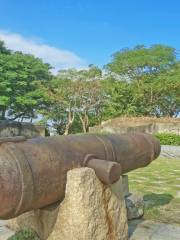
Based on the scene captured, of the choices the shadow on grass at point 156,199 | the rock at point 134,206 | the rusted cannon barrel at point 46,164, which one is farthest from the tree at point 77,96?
the rusted cannon barrel at point 46,164

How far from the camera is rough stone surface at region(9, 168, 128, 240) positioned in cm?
339

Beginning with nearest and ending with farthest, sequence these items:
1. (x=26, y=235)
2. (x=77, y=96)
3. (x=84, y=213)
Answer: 1. (x=84, y=213)
2. (x=26, y=235)
3. (x=77, y=96)

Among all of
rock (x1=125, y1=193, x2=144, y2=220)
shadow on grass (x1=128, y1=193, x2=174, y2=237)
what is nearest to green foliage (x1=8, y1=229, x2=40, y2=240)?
shadow on grass (x1=128, y1=193, x2=174, y2=237)

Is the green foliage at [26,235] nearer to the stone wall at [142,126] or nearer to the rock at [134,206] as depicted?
the rock at [134,206]

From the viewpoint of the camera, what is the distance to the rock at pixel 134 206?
4801 millimetres

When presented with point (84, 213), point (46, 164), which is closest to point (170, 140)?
point (84, 213)

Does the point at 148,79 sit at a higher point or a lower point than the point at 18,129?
higher

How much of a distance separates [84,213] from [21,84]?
83.3 feet

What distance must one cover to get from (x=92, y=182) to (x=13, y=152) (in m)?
0.85

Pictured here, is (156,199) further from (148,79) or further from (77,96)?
(148,79)

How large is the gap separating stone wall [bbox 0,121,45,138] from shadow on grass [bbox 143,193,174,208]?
495 inches

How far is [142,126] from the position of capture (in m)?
22.0

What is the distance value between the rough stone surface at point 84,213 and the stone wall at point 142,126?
1766cm

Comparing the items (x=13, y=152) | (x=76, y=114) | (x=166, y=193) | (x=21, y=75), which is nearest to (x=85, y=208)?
(x=13, y=152)
